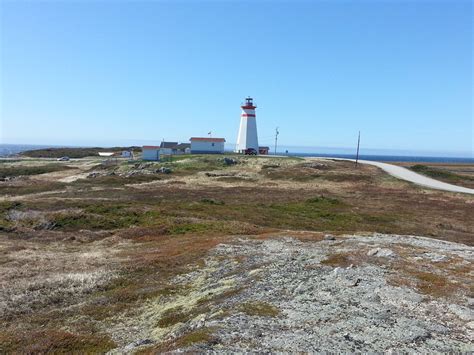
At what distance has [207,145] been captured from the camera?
113 m

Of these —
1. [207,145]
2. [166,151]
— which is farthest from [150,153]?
[207,145]

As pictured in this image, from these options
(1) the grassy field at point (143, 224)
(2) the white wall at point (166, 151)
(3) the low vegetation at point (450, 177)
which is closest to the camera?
(1) the grassy field at point (143, 224)

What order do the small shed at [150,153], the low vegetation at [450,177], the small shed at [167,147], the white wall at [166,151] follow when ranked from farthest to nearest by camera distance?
the small shed at [167,147] < the white wall at [166,151] < the small shed at [150,153] < the low vegetation at [450,177]

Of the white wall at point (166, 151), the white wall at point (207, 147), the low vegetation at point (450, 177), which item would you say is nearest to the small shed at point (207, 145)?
the white wall at point (207, 147)

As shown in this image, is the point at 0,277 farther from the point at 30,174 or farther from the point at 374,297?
the point at 30,174

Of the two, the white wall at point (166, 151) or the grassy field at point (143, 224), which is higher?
the white wall at point (166, 151)

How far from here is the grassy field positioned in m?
16.7

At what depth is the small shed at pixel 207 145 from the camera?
370 feet

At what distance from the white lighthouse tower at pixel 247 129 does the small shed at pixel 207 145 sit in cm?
527

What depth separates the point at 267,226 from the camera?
3862 centimetres

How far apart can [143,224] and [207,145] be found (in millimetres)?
76158

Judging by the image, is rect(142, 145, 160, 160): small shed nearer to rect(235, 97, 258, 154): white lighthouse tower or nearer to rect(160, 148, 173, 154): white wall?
rect(160, 148, 173, 154): white wall

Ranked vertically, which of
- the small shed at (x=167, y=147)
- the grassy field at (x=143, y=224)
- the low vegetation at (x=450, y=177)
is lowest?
the grassy field at (x=143, y=224)

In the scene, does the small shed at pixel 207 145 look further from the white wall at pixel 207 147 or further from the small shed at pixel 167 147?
the small shed at pixel 167 147
